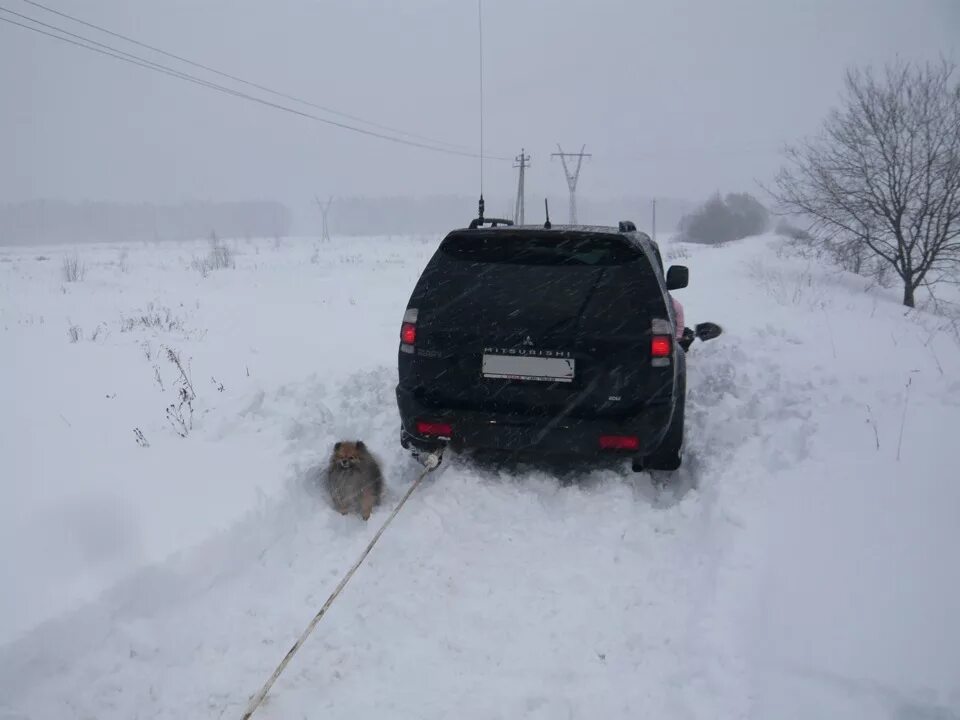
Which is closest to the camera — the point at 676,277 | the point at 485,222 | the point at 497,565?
the point at 497,565

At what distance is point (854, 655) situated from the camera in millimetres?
2322

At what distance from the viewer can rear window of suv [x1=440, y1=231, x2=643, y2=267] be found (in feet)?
11.3

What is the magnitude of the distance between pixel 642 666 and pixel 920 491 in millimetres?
→ 2171

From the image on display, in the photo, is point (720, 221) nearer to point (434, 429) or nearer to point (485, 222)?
Answer: point (485, 222)

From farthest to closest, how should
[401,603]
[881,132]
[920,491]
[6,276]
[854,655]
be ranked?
[6,276] → [881,132] → [920,491] → [401,603] → [854,655]

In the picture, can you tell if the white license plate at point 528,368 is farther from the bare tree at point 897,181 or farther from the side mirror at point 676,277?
the bare tree at point 897,181

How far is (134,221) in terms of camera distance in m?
133

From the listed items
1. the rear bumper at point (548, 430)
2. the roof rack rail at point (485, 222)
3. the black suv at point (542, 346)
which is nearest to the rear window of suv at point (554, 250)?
the black suv at point (542, 346)

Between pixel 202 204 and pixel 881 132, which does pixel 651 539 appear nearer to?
pixel 881 132

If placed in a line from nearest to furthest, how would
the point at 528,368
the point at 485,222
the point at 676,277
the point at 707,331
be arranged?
the point at 528,368 → the point at 485,222 → the point at 676,277 → the point at 707,331

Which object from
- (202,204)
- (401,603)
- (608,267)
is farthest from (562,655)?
(202,204)

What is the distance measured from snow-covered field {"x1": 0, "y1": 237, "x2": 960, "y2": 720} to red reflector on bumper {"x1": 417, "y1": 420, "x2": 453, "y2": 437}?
533mm

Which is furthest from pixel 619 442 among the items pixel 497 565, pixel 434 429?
pixel 434 429

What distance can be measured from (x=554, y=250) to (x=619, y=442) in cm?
129
